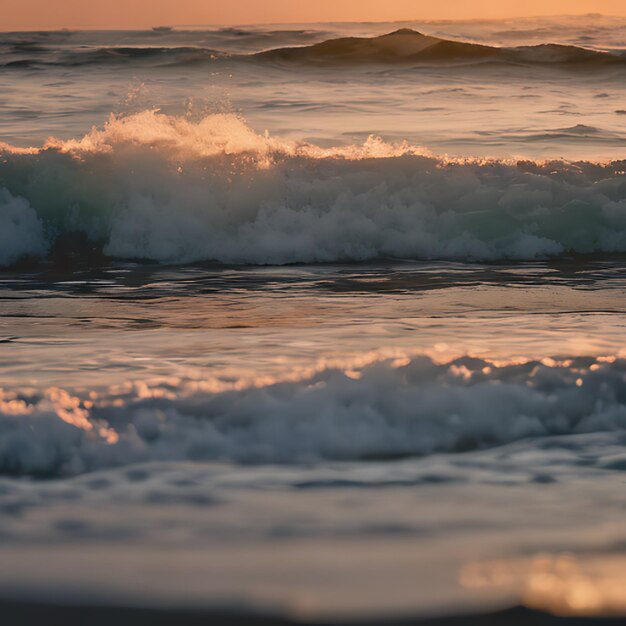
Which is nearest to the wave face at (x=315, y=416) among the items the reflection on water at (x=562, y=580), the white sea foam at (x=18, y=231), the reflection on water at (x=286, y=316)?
the reflection on water at (x=286, y=316)

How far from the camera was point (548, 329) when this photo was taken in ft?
16.4

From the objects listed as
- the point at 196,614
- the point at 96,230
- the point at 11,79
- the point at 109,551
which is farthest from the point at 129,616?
the point at 11,79

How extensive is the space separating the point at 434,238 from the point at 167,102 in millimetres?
10262

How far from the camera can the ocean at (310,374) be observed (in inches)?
97.9

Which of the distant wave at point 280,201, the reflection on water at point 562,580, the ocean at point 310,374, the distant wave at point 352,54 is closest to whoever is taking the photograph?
the reflection on water at point 562,580

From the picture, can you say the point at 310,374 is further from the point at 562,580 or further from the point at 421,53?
the point at 421,53

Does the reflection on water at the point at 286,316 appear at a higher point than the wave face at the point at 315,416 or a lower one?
lower

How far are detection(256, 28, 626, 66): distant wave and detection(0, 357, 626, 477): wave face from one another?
2158 cm

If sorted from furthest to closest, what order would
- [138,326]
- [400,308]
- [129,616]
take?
1. [400,308]
2. [138,326]
3. [129,616]

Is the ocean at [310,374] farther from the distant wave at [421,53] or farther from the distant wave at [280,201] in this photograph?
the distant wave at [421,53]

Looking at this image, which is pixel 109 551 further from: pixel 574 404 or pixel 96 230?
pixel 96 230

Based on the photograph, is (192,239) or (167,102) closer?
(192,239)

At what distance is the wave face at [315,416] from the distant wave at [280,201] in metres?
4.59

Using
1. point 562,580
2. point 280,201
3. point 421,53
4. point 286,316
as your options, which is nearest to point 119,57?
point 421,53
